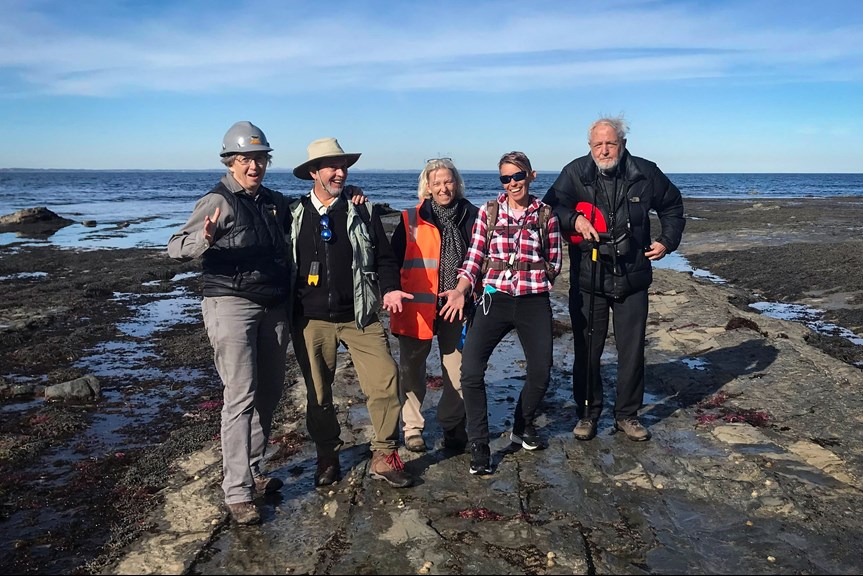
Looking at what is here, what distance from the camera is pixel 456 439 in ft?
19.6

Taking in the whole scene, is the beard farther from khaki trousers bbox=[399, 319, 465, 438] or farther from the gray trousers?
the gray trousers

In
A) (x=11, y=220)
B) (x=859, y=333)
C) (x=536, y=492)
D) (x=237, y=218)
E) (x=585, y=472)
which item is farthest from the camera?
(x=11, y=220)

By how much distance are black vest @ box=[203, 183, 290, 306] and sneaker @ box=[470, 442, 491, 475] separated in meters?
1.93

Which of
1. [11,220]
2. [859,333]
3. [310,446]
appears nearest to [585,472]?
[310,446]

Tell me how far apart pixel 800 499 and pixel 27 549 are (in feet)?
18.0

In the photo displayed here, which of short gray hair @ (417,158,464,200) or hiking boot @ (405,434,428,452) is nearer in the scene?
short gray hair @ (417,158,464,200)

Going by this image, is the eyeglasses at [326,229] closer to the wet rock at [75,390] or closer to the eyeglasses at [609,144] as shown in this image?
the eyeglasses at [609,144]

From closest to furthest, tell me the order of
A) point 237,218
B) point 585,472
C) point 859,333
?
point 237,218 → point 585,472 → point 859,333

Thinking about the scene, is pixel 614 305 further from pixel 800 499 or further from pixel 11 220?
pixel 11 220

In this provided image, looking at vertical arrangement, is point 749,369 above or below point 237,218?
below

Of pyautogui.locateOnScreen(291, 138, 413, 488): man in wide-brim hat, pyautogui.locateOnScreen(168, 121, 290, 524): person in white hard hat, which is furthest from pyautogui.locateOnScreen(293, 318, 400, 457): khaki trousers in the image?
pyautogui.locateOnScreen(168, 121, 290, 524): person in white hard hat

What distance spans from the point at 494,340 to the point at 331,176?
1819 millimetres

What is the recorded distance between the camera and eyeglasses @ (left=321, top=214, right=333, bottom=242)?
5086 mm

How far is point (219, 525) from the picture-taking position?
4730 mm
